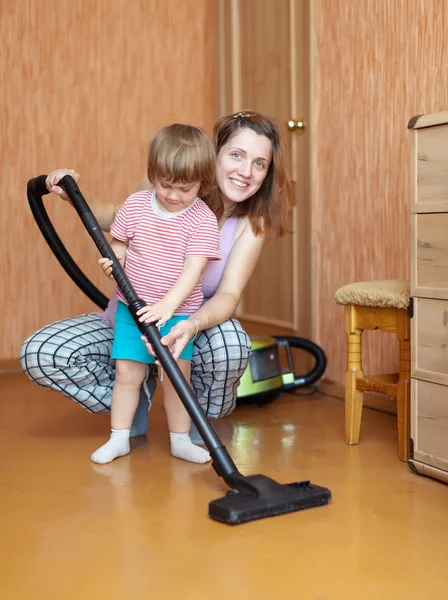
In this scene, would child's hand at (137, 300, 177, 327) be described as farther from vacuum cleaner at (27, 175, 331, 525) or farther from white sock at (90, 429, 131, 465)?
white sock at (90, 429, 131, 465)

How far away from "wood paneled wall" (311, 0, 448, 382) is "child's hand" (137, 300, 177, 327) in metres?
0.99

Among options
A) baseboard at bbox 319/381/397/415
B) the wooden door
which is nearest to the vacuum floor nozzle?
baseboard at bbox 319/381/397/415

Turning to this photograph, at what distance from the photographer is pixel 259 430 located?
8.18 ft

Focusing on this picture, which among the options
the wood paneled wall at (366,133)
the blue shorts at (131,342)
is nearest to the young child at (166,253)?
the blue shorts at (131,342)

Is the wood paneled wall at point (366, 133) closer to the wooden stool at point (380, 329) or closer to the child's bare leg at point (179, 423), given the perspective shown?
the wooden stool at point (380, 329)

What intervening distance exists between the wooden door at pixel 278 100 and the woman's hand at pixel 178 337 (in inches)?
50.6

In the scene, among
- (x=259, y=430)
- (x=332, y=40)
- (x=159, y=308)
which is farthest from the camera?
(x=332, y=40)

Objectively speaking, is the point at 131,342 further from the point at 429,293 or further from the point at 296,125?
the point at 296,125

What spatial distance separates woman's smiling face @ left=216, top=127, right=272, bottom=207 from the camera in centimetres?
216

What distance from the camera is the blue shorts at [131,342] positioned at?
2.07m

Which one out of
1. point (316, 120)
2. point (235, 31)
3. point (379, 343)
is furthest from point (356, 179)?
Result: point (235, 31)

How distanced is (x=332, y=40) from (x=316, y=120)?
286mm

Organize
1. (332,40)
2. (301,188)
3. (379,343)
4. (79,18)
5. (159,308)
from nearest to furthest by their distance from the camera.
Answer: (159,308) < (379,343) < (332,40) < (301,188) < (79,18)

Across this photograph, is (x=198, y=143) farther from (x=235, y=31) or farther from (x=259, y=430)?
(x=235, y=31)
